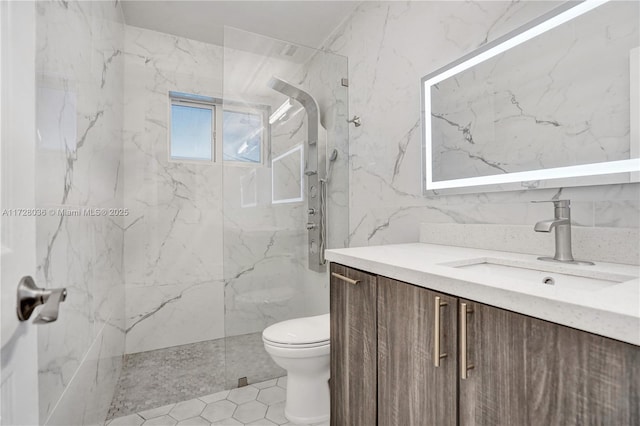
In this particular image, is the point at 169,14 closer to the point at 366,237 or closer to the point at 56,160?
the point at 56,160

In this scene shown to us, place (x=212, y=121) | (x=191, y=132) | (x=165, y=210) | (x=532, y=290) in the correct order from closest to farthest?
(x=532, y=290) < (x=165, y=210) < (x=191, y=132) < (x=212, y=121)

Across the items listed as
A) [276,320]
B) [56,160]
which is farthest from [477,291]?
[276,320]

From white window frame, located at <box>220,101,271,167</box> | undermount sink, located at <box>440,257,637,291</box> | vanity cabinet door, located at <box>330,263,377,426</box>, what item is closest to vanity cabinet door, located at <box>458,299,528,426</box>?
undermount sink, located at <box>440,257,637,291</box>

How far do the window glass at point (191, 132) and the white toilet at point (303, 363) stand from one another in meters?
1.81

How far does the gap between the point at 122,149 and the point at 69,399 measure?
6.32 ft

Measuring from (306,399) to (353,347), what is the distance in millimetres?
698

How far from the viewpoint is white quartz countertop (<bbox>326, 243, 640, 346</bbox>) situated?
20.9 inches

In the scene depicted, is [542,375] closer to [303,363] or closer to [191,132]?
[303,363]

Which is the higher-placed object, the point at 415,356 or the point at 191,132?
the point at 191,132

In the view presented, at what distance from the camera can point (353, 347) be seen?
1186mm

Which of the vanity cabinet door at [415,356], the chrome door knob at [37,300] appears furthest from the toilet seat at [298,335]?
the chrome door knob at [37,300]

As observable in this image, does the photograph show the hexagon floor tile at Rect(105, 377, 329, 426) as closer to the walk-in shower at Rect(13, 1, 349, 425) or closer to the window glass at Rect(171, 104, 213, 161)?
the walk-in shower at Rect(13, 1, 349, 425)

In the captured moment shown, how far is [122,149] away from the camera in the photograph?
8.12 ft

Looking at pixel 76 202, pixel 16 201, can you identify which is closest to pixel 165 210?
pixel 76 202
